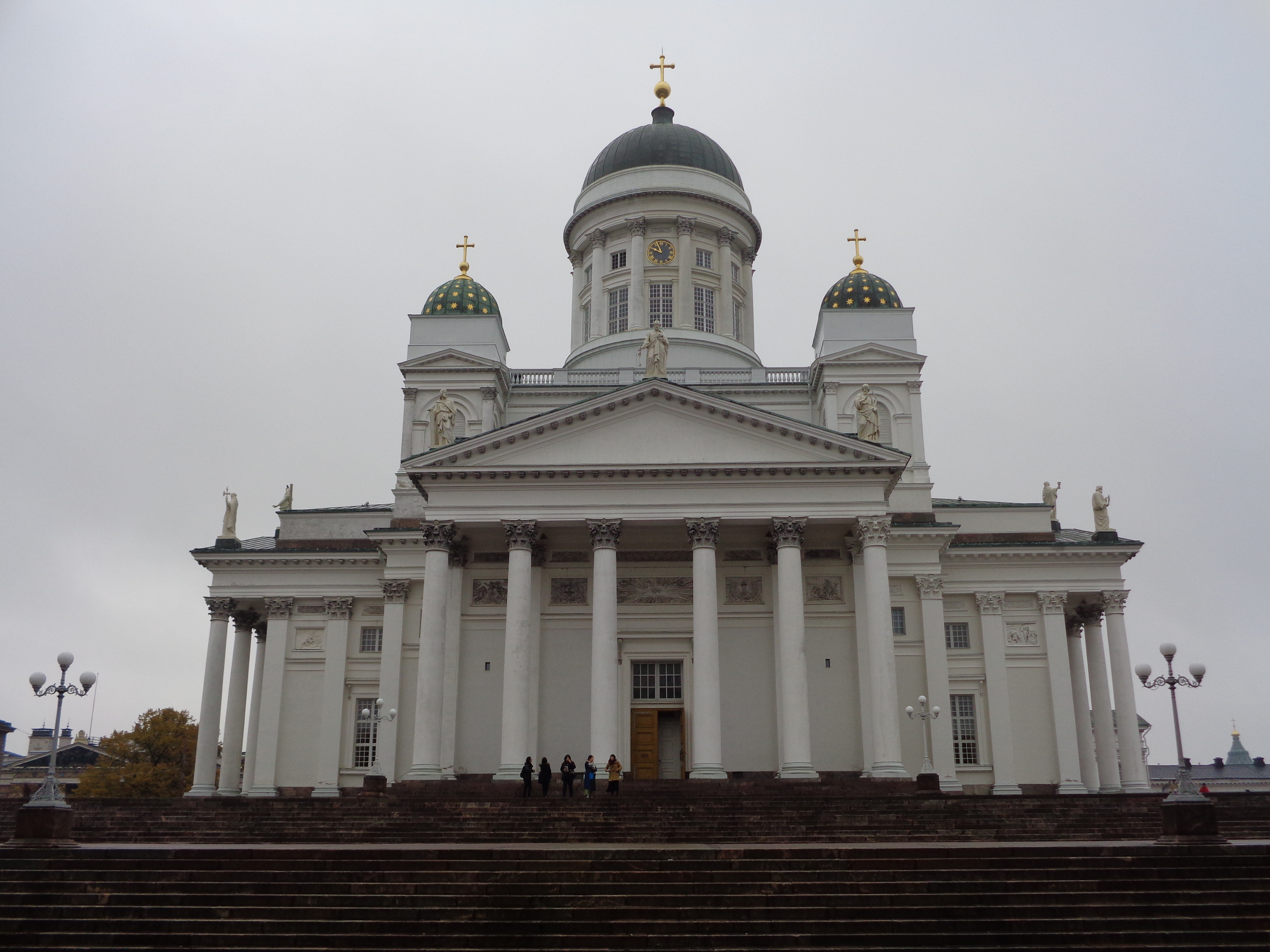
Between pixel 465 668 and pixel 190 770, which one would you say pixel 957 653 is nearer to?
pixel 465 668

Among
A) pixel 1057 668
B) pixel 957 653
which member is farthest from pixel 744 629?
pixel 1057 668

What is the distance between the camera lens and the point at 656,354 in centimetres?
3578

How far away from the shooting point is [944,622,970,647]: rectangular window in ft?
134

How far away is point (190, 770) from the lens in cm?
7150

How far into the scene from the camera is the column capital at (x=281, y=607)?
4262cm

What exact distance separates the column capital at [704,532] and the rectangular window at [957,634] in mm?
11635

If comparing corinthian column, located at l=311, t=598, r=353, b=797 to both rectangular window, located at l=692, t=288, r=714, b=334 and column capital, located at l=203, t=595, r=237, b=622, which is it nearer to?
column capital, located at l=203, t=595, r=237, b=622

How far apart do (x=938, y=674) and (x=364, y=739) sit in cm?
2057

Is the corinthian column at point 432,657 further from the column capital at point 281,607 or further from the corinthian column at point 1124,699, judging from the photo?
the corinthian column at point 1124,699

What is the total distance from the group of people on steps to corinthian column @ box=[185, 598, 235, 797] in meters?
16.9

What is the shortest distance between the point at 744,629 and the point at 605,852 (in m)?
20.2

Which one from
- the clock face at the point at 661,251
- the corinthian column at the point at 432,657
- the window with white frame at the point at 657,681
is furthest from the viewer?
the clock face at the point at 661,251

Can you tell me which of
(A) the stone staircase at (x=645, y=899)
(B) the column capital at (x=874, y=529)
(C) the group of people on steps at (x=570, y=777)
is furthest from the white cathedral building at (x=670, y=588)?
(A) the stone staircase at (x=645, y=899)

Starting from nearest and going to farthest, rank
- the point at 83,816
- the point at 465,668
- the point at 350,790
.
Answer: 1. the point at 83,816
2. the point at 465,668
3. the point at 350,790
